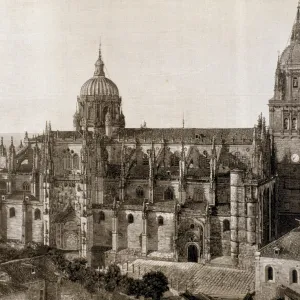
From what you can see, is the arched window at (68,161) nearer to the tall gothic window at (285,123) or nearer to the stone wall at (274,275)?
the tall gothic window at (285,123)

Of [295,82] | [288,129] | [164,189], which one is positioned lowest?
[164,189]

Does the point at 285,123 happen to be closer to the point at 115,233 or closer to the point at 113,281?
the point at 115,233

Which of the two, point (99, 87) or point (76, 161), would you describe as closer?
point (76, 161)

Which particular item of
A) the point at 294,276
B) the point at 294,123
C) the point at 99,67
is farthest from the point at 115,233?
the point at 99,67

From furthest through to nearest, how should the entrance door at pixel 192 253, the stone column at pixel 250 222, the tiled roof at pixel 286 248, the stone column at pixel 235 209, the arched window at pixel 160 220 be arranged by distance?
the arched window at pixel 160 220 < the entrance door at pixel 192 253 < the stone column at pixel 235 209 < the stone column at pixel 250 222 < the tiled roof at pixel 286 248

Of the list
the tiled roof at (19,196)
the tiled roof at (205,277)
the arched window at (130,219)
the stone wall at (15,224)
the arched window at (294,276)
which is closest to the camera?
the arched window at (294,276)

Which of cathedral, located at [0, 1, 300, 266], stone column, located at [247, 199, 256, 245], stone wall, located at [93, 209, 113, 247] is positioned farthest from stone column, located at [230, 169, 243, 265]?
→ stone wall, located at [93, 209, 113, 247]

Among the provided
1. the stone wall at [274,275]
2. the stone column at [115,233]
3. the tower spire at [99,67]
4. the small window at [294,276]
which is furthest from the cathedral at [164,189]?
the small window at [294,276]

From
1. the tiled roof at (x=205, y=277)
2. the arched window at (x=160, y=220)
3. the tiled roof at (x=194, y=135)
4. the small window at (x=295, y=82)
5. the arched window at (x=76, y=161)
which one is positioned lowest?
the tiled roof at (x=205, y=277)
